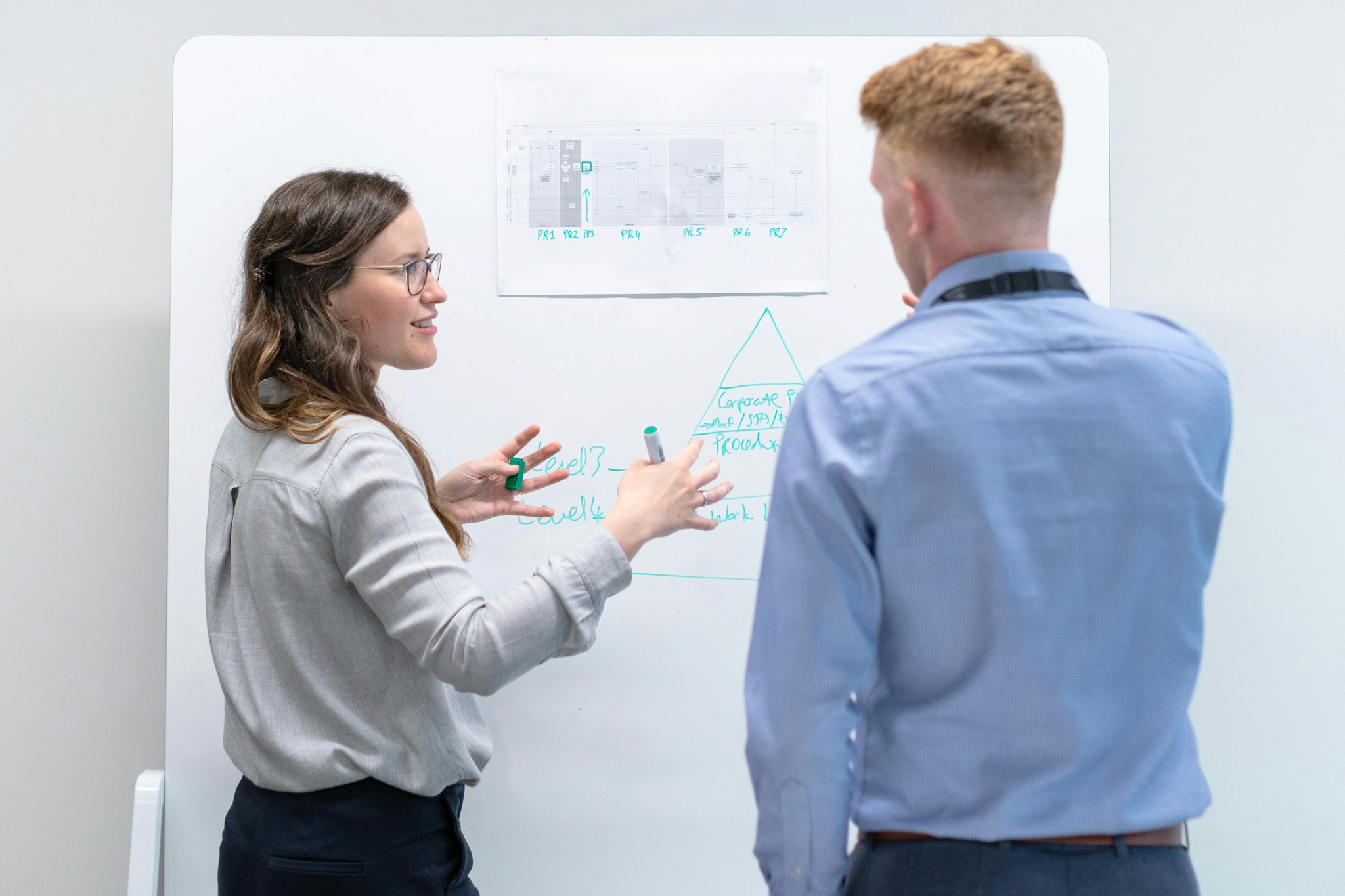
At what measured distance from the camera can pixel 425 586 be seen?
93cm

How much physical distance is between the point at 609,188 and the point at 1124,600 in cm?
95

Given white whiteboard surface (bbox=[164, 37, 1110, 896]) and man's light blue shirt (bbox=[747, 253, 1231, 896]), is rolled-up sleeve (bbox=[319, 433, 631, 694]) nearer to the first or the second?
man's light blue shirt (bbox=[747, 253, 1231, 896])

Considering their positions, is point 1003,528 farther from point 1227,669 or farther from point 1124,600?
point 1227,669

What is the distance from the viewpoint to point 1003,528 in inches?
27.9

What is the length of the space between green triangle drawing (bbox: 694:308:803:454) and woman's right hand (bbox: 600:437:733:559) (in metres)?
0.33

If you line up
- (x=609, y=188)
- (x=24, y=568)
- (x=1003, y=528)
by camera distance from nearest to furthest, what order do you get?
A: 1. (x=1003, y=528)
2. (x=609, y=188)
3. (x=24, y=568)

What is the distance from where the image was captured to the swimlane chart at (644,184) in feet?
4.69

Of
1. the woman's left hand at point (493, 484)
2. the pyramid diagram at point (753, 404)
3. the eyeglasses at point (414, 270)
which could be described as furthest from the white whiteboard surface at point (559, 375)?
the eyeglasses at point (414, 270)

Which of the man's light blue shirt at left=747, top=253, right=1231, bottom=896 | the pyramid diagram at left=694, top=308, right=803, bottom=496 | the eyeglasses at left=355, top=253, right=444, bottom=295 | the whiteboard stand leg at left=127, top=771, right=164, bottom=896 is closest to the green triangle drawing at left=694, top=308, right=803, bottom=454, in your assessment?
the pyramid diagram at left=694, top=308, right=803, bottom=496

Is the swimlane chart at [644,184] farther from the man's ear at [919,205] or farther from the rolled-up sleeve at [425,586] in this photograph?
the man's ear at [919,205]

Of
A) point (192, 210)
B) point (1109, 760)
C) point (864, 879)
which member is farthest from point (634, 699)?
point (192, 210)

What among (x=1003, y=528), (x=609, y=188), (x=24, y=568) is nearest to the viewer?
(x=1003, y=528)

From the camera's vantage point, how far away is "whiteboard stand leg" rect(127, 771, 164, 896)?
4.51 feet

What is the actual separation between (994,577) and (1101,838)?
8.2 inches
